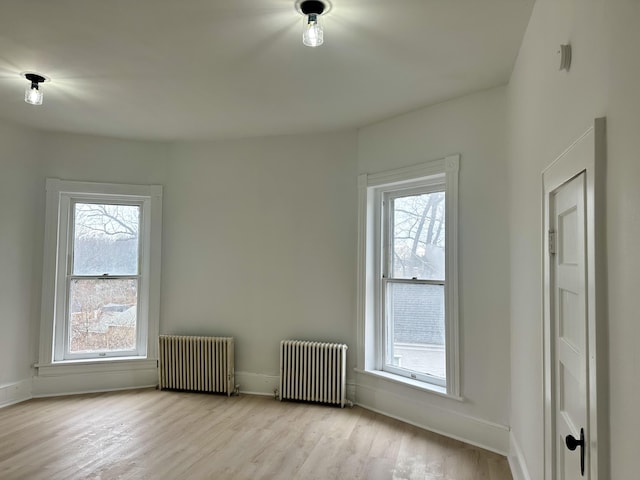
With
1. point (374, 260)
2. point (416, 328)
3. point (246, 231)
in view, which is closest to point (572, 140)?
point (416, 328)

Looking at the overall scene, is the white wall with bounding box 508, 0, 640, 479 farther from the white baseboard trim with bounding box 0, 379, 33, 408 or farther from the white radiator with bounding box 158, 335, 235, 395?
the white baseboard trim with bounding box 0, 379, 33, 408

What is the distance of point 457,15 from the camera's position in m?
2.32

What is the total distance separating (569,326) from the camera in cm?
169

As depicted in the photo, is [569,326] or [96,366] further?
[96,366]

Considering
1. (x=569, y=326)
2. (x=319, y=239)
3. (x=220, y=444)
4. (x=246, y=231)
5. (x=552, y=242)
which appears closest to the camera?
(x=569, y=326)

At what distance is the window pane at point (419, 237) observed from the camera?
3775mm

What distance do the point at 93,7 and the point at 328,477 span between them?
3112 millimetres

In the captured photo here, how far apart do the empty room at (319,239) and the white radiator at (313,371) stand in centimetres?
2

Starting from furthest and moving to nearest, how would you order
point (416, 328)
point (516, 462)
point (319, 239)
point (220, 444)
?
point (319, 239) → point (416, 328) → point (220, 444) → point (516, 462)

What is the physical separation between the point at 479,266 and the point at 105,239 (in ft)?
12.9

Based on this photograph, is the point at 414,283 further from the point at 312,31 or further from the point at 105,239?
the point at 105,239

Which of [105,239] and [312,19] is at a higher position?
[312,19]

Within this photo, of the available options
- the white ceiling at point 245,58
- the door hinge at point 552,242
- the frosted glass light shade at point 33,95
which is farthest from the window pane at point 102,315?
the door hinge at point 552,242

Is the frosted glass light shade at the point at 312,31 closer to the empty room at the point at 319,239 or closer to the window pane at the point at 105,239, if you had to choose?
the empty room at the point at 319,239
